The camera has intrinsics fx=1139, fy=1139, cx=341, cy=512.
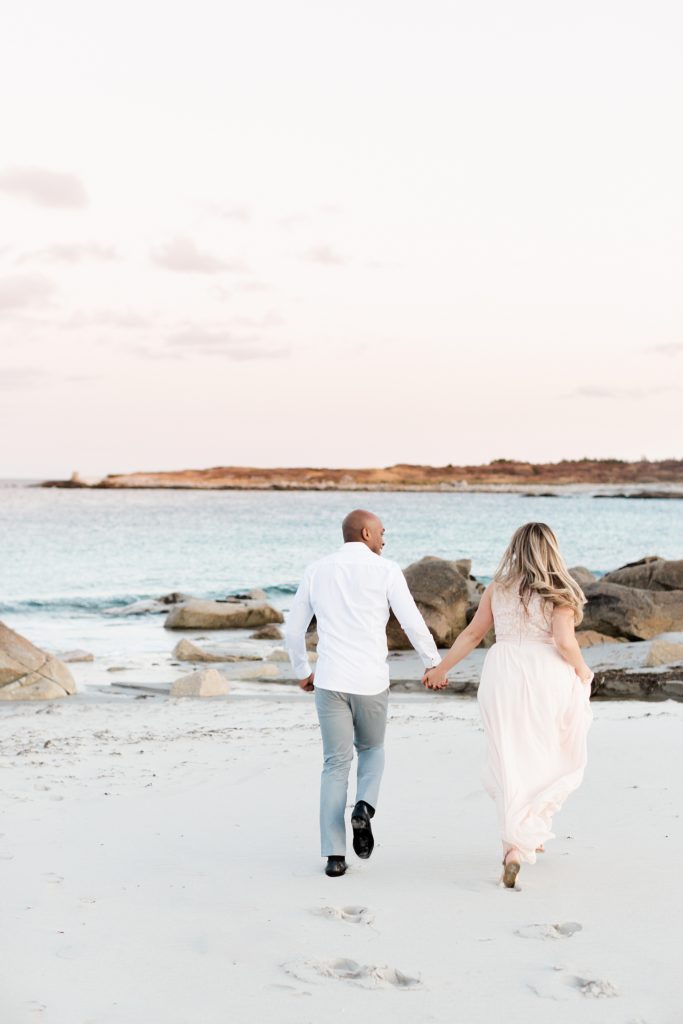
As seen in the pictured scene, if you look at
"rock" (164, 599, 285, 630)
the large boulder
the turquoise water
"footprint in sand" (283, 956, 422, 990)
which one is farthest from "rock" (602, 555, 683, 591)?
"footprint in sand" (283, 956, 422, 990)

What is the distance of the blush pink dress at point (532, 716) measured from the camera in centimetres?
532

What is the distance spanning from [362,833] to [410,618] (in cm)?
107

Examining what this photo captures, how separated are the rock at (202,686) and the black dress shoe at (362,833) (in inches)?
275

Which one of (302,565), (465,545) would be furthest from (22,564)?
(465,545)

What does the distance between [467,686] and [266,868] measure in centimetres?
750

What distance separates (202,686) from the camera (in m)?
12.4

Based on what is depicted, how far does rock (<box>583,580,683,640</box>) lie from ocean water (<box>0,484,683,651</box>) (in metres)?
7.59

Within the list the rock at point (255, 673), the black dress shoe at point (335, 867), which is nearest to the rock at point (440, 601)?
the rock at point (255, 673)

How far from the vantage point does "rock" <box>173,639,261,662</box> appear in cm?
1655

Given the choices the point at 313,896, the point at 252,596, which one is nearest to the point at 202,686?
the point at 313,896

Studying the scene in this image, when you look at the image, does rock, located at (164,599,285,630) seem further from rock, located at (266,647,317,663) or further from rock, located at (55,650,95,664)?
rock, located at (266,647,317,663)

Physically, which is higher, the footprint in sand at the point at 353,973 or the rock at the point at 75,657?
the footprint in sand at the point at 353,973

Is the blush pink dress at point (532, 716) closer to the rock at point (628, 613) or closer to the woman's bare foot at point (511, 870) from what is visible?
the woman's bare foot at point (511, 870)

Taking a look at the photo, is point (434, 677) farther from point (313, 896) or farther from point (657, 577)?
point (657, 577)
